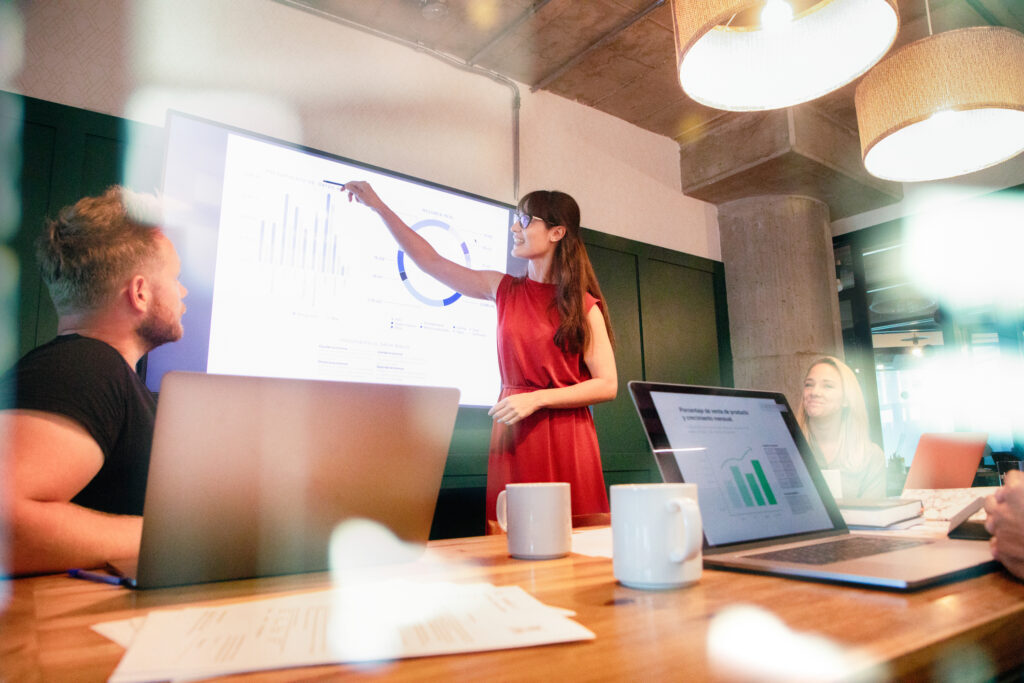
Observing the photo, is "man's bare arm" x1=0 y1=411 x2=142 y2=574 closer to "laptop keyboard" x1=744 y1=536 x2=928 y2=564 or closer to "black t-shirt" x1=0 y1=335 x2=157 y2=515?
"black t-shirt" x1=0 y1=335 x2=157 y2=515

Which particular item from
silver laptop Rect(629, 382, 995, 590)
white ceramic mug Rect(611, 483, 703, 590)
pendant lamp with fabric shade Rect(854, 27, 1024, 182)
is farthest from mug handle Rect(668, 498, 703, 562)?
pendant lamp with fabric shade Rect(854, 27, 1024, 182)

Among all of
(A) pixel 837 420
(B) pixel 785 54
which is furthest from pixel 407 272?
(A) pixel 837 420

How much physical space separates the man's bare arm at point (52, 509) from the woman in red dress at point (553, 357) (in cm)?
119

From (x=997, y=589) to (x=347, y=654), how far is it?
1.95ft

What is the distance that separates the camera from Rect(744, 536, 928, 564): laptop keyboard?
0.71 m

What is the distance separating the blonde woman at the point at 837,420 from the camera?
8.80ft

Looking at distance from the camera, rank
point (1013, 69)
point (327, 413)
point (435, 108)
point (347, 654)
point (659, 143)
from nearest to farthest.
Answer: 1. point (347, 654)
2. point (327, 413)
3. point (1013, 69)
4. point (435, 108)
5. point (659, 143)

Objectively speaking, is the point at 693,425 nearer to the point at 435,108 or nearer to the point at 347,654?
the point at 347,654

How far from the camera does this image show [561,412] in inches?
82.2

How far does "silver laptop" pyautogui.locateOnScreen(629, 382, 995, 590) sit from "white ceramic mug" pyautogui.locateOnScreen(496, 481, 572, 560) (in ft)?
0.54

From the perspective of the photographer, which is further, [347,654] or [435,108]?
[435,108]

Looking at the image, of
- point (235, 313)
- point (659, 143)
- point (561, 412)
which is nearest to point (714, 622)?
point (561, 412)

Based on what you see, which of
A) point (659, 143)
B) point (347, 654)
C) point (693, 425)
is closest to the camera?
point (347, 654)

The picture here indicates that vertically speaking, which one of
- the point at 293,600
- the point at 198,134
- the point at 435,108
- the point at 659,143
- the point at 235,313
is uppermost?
the point at 659,143
